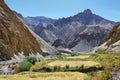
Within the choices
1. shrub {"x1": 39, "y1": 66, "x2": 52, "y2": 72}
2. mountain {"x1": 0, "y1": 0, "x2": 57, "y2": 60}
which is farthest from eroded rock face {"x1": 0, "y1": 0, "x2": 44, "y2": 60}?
shrub {"x1": 39, "y1": 66, "x2": 52, "y2": 72}

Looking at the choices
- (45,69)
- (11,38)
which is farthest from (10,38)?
(45,69)

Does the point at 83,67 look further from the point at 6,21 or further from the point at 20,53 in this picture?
the point at 6,21

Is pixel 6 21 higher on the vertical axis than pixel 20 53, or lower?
higher

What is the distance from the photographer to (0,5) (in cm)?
14300

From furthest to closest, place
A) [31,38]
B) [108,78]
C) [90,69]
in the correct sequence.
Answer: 1. [31,38]
2. [90,69]
3. [108,78]

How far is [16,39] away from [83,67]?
82.7 metres

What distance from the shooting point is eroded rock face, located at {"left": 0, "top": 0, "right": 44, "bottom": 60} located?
11788 centimetres

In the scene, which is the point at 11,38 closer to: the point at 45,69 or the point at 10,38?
the point at 10,38

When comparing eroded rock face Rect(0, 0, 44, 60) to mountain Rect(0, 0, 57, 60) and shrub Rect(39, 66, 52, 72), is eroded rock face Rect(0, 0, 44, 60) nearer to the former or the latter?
mountain Rect(0, 0, 57, 60)

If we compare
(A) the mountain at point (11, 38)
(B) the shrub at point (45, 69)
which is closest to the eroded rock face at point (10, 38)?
(A) the mountain at point (11, 38)

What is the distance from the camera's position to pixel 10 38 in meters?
126

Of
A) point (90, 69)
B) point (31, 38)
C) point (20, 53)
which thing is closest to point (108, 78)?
point (90, 69)

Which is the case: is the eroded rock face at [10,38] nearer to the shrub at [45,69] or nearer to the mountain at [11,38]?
the mountain at [11,38]

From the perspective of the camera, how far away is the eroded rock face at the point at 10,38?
387 ft
